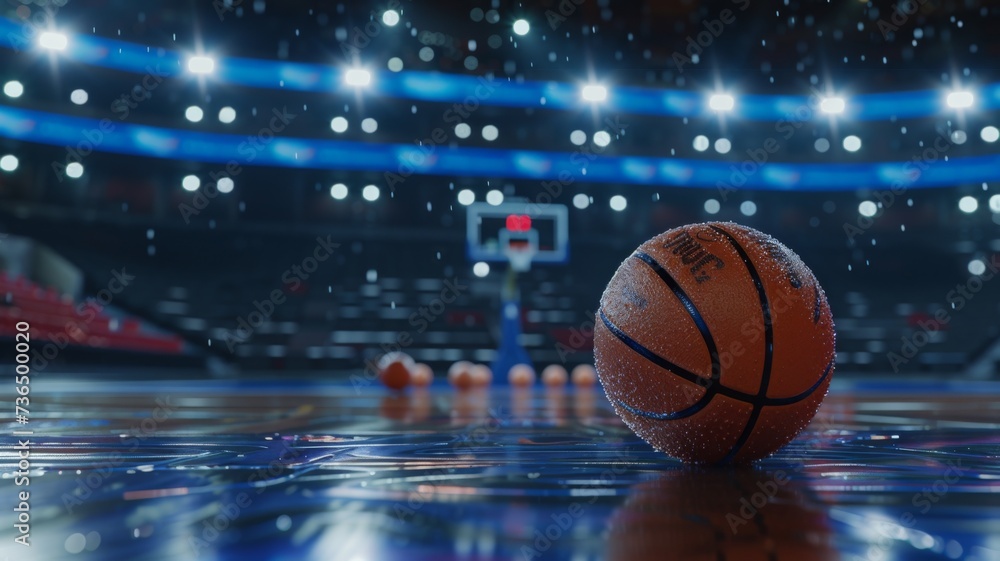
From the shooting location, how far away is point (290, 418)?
3.31 meters

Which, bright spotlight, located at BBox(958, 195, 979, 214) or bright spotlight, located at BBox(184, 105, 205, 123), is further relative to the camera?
bright spotlight, located at BBox(958, 195, 979, 214)

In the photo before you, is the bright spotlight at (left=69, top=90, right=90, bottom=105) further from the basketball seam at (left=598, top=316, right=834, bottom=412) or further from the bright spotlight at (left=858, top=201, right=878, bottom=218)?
the bright spotlight at (left=858, top=201, right=878, bottom=218)

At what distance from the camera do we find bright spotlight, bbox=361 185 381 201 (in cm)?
1652

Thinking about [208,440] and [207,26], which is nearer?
[208,440]

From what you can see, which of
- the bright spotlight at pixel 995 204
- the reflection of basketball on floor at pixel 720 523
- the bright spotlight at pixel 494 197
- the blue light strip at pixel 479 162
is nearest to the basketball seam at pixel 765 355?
the reflection of basketball on floor at pixel 720 523

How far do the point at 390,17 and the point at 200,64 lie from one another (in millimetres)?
4673

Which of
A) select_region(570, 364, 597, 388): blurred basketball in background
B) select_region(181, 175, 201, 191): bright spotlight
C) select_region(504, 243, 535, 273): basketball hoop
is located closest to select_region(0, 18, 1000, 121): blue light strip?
select_region(181, 175, 201, 191): bright spotlight

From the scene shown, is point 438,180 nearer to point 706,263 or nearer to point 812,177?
point 812,177

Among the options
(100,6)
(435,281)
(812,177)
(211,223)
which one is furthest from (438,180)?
(812,177)

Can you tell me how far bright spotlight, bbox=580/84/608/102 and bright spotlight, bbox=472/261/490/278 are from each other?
4.50 metres

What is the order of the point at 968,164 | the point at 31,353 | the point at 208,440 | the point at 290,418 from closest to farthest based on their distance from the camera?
1. the point at 208,440
2. the point at 290,418
3. the point at 31,353
4. the point at 968,164

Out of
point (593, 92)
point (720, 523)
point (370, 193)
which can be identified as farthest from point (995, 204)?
point (720, 523)

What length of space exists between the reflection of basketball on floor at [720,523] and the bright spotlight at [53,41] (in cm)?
1644

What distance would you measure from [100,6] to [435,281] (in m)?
8.49
